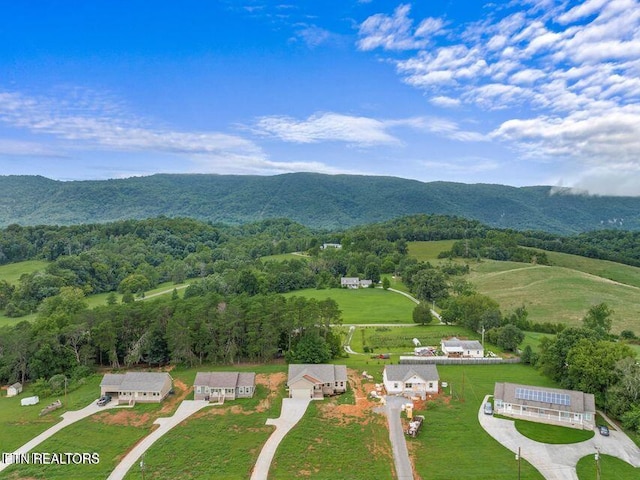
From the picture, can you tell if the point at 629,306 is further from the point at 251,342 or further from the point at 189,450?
the point at 189,450

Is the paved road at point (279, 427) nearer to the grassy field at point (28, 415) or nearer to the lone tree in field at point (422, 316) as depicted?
the grassy field at point (28, 415)

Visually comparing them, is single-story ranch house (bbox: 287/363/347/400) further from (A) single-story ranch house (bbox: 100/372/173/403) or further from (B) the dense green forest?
(A) single-story ranch house (bbox: 100/372/173/403)

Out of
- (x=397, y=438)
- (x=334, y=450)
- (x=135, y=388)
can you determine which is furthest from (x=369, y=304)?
(x=334, y=450)

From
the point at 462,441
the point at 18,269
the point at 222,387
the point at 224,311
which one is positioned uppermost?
the point at 224,311

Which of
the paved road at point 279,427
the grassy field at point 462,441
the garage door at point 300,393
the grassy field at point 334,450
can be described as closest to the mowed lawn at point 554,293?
the grassy field at point 462,441

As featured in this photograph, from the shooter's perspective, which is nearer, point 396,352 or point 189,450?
point 189,450

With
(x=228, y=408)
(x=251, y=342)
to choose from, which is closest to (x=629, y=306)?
(x=251, y=342)

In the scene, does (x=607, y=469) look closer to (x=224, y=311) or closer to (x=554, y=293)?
(x=224, y=311)
